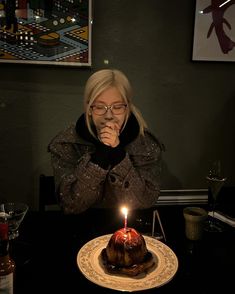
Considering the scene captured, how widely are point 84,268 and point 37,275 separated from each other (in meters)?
0.13

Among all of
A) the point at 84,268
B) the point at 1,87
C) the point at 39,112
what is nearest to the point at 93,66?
the point at 39,112

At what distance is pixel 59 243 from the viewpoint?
1119 millimetres

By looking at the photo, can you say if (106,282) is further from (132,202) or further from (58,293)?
(132,202)

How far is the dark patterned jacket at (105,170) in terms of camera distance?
1.34 metres

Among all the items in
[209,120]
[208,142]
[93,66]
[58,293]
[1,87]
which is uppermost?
[93,66]

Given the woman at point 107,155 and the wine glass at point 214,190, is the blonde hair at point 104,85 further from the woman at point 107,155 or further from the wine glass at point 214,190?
the wine glass at point 214,190

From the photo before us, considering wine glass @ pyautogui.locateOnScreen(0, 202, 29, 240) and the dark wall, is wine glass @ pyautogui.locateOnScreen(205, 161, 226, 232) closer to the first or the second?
wine glass @ pyautogui.locateOnScreen(0, 202, 29, 240)

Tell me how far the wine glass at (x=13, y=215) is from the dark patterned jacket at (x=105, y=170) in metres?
0.27

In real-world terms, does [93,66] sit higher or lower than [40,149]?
higher

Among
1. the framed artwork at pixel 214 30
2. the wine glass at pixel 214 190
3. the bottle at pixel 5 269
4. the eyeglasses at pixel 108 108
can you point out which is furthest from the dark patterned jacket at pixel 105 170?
the framed artwork at pixel 214 30

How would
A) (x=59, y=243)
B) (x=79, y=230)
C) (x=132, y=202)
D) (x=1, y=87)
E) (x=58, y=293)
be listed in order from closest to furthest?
(x=58, y=293)
(x=59, y=243)
(x=79, y=230)
(x=132, y=202)
(x=1, y=87)

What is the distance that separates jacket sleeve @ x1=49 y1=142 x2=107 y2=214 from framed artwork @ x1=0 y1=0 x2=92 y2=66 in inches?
31.4

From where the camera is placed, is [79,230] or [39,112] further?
[39,112]

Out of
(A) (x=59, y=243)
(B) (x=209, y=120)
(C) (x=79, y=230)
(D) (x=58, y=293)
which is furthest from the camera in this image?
(B) (x=209, y=120)
